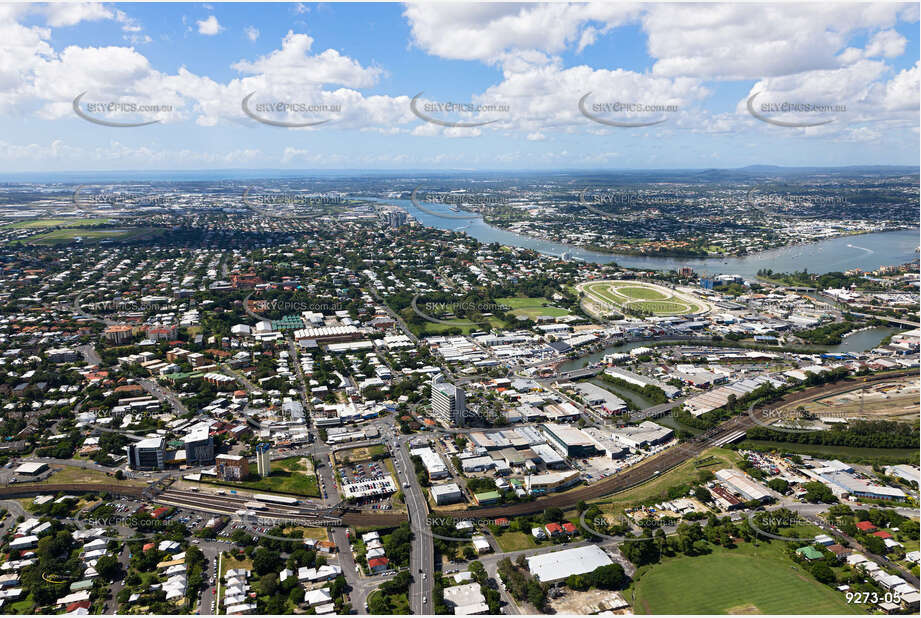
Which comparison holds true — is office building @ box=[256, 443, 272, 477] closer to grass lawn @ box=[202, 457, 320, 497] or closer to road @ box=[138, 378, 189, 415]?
grass lawn @ box=[202, 457, 320, 497]

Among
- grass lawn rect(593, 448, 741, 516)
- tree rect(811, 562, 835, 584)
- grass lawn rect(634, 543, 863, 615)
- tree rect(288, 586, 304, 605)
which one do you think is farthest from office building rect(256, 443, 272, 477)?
tree rect(811, 562, 835, 584)

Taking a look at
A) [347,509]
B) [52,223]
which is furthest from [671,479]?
[52,223]

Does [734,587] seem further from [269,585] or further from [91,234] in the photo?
[91,234]

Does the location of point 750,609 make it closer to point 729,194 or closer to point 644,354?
point 644,354

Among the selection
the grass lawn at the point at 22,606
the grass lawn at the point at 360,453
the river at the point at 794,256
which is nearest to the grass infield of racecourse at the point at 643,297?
the river at the point at 794,256

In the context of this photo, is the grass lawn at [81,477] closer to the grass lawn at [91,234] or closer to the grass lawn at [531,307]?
the grass lawn at [531,307]

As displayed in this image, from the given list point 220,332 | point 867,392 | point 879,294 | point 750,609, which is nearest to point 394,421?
point 750,609
